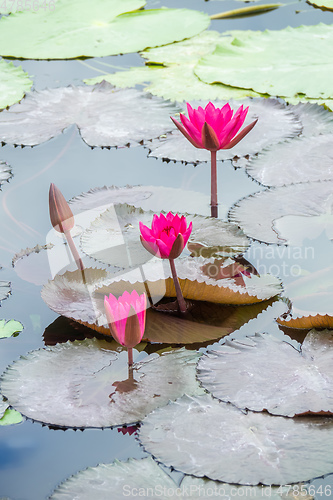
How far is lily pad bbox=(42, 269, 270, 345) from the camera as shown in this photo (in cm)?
137

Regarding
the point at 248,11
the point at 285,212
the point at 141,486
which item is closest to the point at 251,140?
the point at 285,212

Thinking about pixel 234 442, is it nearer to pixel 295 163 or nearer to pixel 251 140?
pixel 295 163

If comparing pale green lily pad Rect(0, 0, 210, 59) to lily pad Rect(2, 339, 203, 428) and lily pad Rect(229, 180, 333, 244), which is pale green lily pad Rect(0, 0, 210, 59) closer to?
lily pad Rect(229, 180, 333, 244)

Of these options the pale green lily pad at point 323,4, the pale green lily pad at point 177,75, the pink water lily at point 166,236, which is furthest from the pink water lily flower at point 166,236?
the pale green lily pad at point 323,4

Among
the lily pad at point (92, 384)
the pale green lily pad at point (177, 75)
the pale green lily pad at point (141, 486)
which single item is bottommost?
the pale green lily pad at point (141, 486)

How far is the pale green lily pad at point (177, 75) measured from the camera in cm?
254

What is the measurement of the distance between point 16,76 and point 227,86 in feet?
3.41

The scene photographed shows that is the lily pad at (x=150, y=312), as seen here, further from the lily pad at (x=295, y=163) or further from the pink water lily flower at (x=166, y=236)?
the lily pad at (x=295, y=163)

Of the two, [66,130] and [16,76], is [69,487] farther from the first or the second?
[16,76]

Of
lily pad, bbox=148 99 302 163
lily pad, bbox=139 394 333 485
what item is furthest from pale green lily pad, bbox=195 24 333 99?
lily pad, bbox=139 394 333 485

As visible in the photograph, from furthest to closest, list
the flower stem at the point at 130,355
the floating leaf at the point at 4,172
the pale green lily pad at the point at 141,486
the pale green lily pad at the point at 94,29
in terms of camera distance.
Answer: the pale green lily pad at the point at 94,29, the floating leaf at the point at 4,172, the flower stem at the point at 130,355, the pale green lily pad at the point at 141,486

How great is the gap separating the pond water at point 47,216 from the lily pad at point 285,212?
0.06 meters

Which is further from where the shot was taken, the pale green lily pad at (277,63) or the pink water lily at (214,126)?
the pale green lily pad at (277,63)

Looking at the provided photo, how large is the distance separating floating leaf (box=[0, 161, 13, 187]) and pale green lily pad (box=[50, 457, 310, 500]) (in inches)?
50.4
